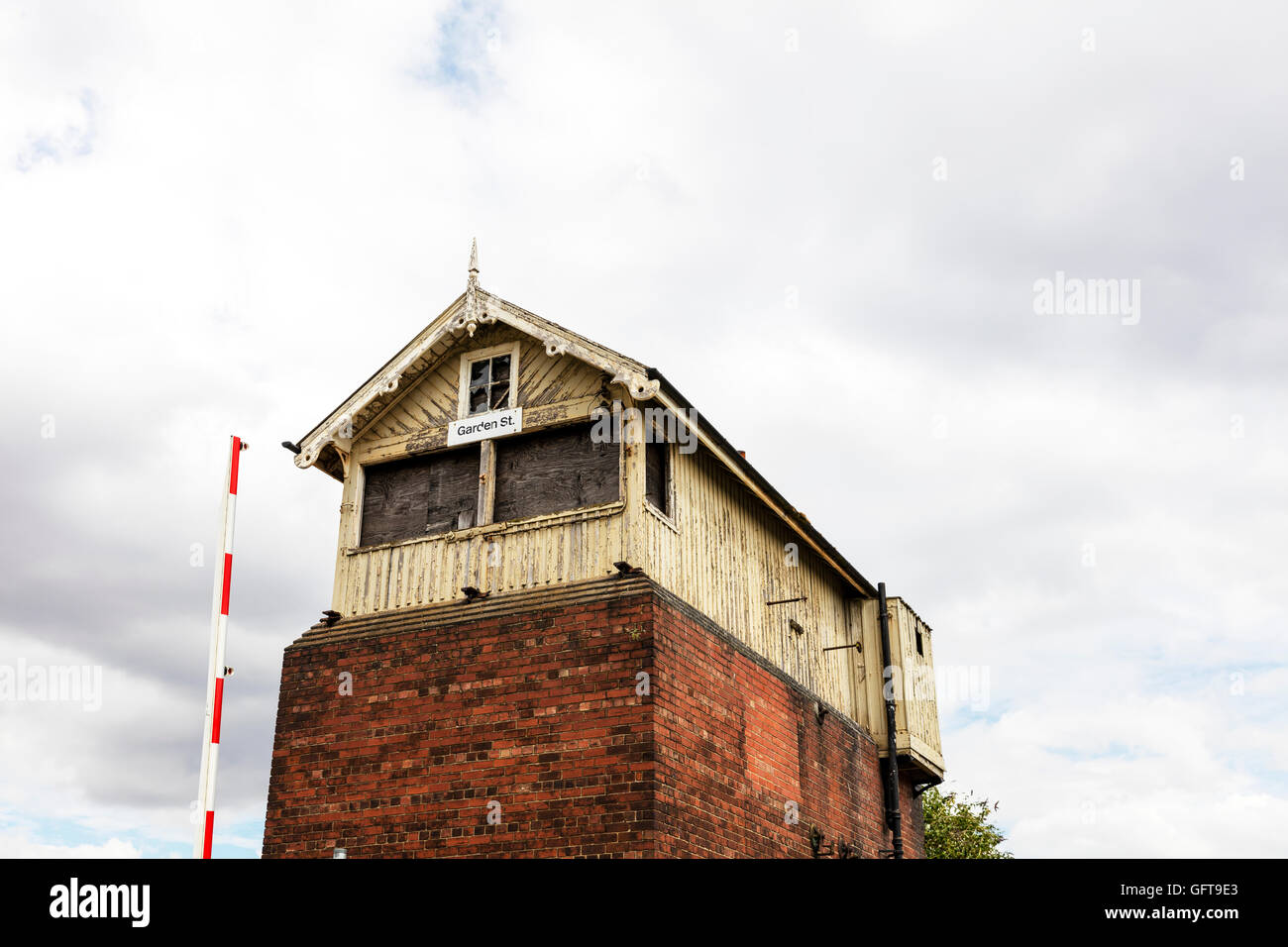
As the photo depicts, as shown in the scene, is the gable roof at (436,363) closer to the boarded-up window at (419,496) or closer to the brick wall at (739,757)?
the boarded-up window at (419,496)

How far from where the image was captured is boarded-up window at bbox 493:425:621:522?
1305 cm

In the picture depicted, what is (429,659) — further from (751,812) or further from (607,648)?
(751,812)

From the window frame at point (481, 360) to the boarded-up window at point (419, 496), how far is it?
559mm

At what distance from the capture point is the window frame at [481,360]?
45.9 ft

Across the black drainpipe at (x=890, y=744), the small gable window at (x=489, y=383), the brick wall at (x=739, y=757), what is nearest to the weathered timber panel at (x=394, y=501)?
the small gable window at (x=489, y=383)

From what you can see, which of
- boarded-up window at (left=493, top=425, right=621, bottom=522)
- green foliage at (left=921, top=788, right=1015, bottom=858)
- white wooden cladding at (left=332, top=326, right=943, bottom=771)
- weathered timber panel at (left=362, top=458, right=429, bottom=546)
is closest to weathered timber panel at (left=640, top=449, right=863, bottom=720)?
white wooden cladding at (left=332, top=326, right=943, bottom=771)

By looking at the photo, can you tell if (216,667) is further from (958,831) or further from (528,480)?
(958,831)

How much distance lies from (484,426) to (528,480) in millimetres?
969

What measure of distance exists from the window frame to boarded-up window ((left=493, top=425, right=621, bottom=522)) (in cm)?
58

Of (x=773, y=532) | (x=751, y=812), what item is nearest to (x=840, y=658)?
(x=773, y=532)

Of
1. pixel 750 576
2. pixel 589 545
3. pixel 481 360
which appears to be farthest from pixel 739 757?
pixel 481 360

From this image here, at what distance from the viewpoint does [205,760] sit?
339 inches

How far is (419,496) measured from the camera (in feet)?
46.3
